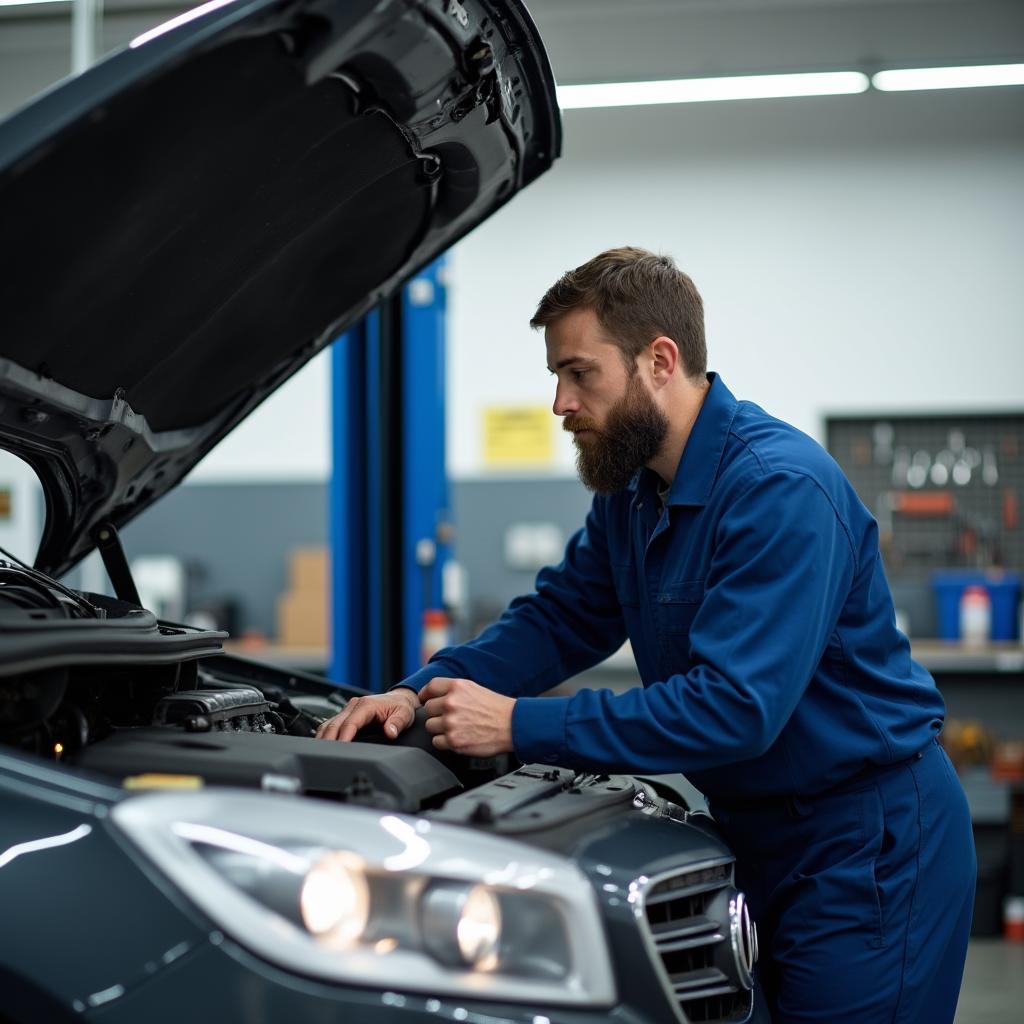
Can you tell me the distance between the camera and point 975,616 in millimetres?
5465

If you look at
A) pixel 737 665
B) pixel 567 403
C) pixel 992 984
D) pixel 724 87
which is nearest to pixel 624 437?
pixel 567 403

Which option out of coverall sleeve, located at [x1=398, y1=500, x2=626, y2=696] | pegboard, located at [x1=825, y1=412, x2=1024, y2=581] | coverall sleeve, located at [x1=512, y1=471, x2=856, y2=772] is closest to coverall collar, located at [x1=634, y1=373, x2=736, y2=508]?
coverall sleeve, located at [x1=512, y1=471, x2=856, y2=772]

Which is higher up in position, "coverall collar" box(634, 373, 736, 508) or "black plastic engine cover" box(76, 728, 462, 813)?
"coverall collar" box(634, 373, 736, 508)

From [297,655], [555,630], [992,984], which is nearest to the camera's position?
[555,630]

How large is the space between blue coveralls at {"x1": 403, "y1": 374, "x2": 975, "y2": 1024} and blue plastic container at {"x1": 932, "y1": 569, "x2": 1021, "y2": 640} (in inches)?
166

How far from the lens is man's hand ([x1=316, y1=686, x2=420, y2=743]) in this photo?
163 cm

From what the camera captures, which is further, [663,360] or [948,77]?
[948,77]

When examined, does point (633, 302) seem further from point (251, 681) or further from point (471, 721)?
point (251, 681)

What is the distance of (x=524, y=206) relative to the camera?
6453 mm

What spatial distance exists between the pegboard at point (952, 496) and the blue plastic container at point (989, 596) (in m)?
0.19

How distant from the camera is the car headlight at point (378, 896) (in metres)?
1.00

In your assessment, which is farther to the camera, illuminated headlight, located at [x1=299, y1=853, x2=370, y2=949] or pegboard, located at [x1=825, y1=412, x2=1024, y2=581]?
pegboard, located at [x1=825, y1=412, x2=1024, y2=581]

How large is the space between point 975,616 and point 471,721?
4572mm

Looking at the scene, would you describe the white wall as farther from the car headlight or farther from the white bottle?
the car headlight
